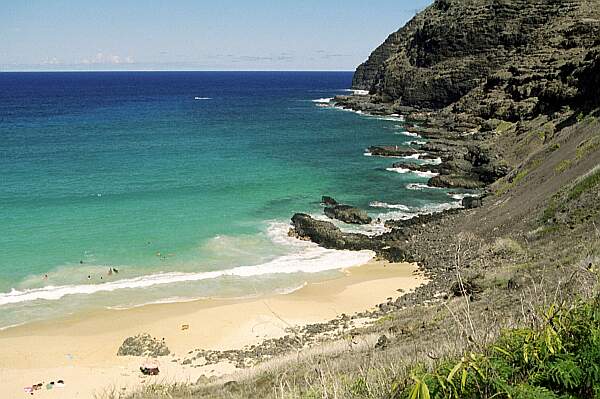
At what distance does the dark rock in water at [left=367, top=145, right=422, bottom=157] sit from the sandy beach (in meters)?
34.8

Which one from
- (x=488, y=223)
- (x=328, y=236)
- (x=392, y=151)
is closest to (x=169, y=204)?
(x=328, y=236)

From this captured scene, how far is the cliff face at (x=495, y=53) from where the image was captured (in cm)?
6690

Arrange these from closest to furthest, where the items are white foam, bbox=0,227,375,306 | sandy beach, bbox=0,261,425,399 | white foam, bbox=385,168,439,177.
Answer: sandy beach, bbox=0,261,425,399 < white foam, bbox=0,227,375,306 < white foam, bbox=385,168,439,177

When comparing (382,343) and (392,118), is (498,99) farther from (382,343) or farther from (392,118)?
(382,343)

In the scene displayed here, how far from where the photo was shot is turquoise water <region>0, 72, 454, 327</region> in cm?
2838

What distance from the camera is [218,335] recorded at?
22.2 metres

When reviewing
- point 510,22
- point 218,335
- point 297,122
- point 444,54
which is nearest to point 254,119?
point 297,122

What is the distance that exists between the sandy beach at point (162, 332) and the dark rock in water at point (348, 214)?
Result: 894 cm

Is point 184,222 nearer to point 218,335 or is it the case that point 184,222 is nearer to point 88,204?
point 88,204

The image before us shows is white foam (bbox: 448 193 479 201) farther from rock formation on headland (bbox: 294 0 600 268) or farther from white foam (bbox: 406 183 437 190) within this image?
white foam (bbox: 406 183 437 190)

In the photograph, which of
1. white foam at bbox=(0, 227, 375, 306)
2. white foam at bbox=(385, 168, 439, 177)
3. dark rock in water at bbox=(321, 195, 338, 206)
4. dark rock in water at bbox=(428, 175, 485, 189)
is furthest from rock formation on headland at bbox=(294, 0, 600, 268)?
dark rock in water at bbox=(321, 195, 338, 206)

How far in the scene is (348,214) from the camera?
37906mm

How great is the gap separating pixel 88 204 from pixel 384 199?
74.9 feet

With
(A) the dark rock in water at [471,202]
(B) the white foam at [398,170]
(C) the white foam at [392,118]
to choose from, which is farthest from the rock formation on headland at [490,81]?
(A) the dark rock in water at [471,202]
